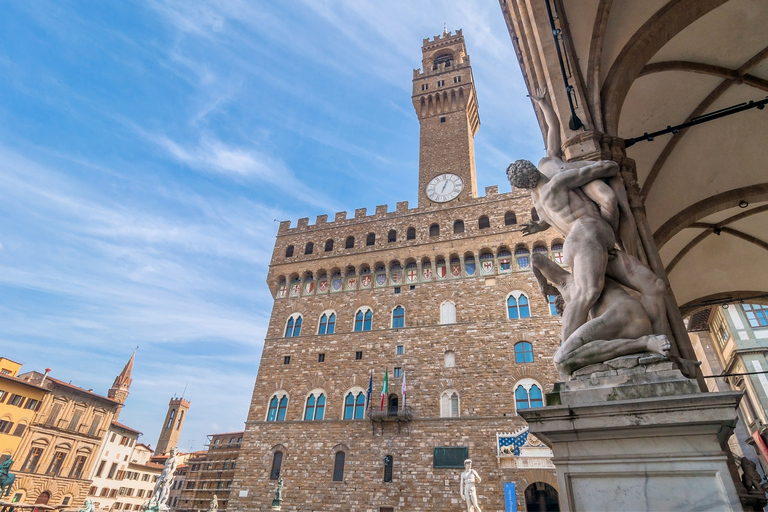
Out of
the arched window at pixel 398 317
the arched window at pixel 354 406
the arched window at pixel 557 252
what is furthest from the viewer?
the arched window at pixel 398 317

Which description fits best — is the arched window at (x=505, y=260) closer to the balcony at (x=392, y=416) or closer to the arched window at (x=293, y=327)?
the balcony at (x=392, y=416)

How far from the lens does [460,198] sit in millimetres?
23234

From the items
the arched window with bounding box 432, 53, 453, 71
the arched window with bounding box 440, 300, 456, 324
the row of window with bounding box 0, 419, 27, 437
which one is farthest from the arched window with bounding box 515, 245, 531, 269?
the row of window with bounding box 0, 419, 27, 437

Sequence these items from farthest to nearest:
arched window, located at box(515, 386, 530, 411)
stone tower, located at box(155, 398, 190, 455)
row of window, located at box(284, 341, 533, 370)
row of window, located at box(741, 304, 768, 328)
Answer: stone tower, located at box(155, 398, 190, 455) < row of window, located at box(741, 304, 768, 328) < row of window, located at box(284, 341, 533, 370) < arched window, located at box(515, 386, 530, 411)

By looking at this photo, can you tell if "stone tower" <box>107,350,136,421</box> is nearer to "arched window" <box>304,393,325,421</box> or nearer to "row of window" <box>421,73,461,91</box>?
"arched window" <box>304,393,325,421</box>

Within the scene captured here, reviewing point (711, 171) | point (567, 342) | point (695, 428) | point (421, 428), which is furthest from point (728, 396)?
point (421, 428)

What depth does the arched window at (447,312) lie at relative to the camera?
20094 mm

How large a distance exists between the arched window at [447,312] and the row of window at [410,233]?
3.92 meters

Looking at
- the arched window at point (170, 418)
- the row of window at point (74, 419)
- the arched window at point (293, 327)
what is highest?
the arched window at point (170, 418)

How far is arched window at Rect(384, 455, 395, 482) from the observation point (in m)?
17.3

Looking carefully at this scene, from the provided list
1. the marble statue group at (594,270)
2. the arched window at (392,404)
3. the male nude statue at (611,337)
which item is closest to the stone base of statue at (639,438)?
the male nude statue at (611,337)

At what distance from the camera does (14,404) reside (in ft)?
91.0

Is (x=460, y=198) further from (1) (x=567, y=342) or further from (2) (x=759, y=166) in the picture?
(1) (x=567, y=342)

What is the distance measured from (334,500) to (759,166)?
17449mm
